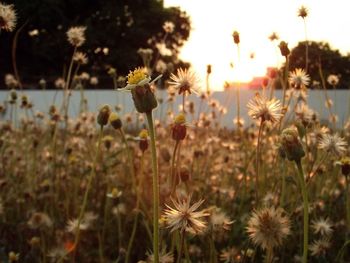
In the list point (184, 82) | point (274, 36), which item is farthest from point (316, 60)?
point (184, 82)

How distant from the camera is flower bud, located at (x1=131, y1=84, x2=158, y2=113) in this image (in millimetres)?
856

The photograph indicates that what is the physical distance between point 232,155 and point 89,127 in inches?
35.5

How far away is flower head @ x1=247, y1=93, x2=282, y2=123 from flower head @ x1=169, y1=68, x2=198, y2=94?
148 millimetres

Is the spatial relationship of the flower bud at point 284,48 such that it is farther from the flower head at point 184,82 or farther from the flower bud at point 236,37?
the flower head at point 184,82

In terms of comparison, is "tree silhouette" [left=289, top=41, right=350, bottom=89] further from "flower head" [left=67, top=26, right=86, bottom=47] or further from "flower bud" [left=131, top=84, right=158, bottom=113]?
"flower bud" [left=131, top=84, right=158, bottom=113]

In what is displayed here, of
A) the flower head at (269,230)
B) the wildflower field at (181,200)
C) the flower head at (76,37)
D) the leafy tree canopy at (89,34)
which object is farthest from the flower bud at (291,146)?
the leafy tree canopy at (89,34)

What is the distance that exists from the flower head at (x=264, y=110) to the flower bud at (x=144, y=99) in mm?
461

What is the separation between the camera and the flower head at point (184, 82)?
4.04ft

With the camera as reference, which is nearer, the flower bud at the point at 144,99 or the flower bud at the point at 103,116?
the flower bud at the point at 144,99

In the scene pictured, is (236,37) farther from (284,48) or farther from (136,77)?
(136,77)

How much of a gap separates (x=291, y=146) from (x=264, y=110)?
1.10 ft

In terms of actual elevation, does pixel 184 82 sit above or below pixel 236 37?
below

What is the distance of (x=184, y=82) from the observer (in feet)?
4.07

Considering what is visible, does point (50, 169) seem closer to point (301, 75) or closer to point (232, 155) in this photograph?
point (232, 155)
